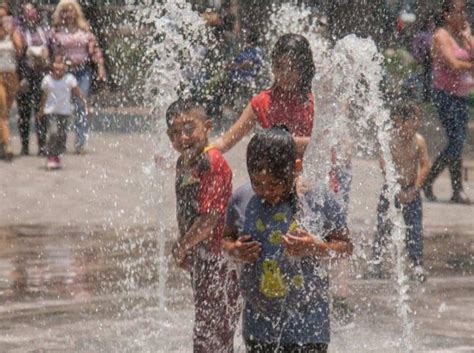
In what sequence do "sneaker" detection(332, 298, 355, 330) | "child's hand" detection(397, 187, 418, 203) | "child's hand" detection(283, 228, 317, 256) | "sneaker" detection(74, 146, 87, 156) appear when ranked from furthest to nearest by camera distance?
"sneaker" detection(74, 146, 87, 156) → "child's hand" detection(397, 187, 418, 203) → "sneaker" detection(332, 298, 355, 330) → "child's hand" detection(283, 228, 317, 256)

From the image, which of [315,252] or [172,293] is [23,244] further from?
[315,252]

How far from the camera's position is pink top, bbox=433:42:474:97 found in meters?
13.9

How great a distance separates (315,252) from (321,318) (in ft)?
0.76

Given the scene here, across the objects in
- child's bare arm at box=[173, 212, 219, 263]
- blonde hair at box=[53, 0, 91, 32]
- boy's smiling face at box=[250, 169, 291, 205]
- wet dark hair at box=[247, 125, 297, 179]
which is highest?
blonde hair at box=[53, 0, 91, 32]

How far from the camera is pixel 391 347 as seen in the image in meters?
7.98

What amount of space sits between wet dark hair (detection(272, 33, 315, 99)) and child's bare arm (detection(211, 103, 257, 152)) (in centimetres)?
29

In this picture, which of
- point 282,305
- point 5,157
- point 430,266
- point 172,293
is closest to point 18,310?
point 172,293

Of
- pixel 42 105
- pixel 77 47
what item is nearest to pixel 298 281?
pixel 42 105

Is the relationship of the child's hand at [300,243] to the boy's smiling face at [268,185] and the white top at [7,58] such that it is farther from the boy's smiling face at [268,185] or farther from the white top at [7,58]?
the white top at [7,58]

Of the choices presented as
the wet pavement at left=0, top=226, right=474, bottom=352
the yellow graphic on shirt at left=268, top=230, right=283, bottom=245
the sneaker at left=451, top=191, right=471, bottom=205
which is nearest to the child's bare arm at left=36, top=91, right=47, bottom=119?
the sneaker at left=451, top=191, right=471, bottom=205

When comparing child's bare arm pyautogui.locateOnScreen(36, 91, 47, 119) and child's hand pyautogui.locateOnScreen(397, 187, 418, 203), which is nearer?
child's hand pyautogui.locateOnScreen(397, 187, 418, 203)

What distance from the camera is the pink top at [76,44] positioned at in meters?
17.5

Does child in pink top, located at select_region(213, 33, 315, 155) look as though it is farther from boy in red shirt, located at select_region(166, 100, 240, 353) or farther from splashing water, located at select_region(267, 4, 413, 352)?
boy in red shirt, located at select_region(166, 100, 240, 353)

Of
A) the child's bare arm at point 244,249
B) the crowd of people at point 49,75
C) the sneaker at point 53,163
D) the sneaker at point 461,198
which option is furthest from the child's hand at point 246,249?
the crowd of people at point 49,75
